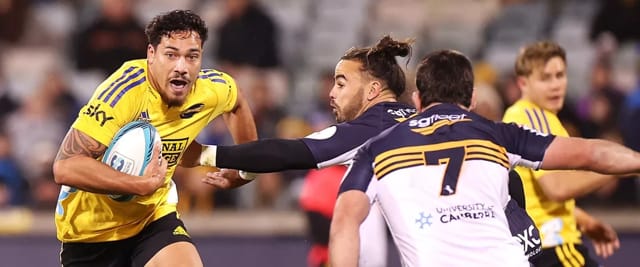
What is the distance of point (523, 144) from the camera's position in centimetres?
437

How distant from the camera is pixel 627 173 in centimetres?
442

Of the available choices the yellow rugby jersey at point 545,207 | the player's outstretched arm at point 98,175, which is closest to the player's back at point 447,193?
the player's outstretched arm at point 98,175

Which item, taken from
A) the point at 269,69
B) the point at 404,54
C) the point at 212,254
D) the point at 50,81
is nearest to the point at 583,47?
the point at 269,69

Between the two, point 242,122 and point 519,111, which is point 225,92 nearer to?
point 242,122

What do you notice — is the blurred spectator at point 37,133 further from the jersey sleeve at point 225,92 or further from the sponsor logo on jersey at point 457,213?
the sponsor logo on jersey at point 457,213

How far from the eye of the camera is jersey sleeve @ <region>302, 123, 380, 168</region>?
4.79 metres

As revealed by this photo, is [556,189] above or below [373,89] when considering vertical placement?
below

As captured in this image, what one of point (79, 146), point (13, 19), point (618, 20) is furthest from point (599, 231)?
point (13, 19)

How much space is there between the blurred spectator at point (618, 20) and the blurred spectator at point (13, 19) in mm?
5333

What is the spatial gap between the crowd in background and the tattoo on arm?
13.7 ft

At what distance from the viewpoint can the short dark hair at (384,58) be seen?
499 centimetres

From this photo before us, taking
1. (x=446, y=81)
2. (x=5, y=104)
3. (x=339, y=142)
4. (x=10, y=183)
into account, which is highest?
(x=446, y=81)

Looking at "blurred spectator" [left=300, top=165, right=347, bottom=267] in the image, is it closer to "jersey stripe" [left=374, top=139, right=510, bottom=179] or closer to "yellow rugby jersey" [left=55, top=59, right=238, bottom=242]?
"yellow rugby jersey" [left=55, top=59, right=238, bottom=242]

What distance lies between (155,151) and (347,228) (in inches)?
40.7
